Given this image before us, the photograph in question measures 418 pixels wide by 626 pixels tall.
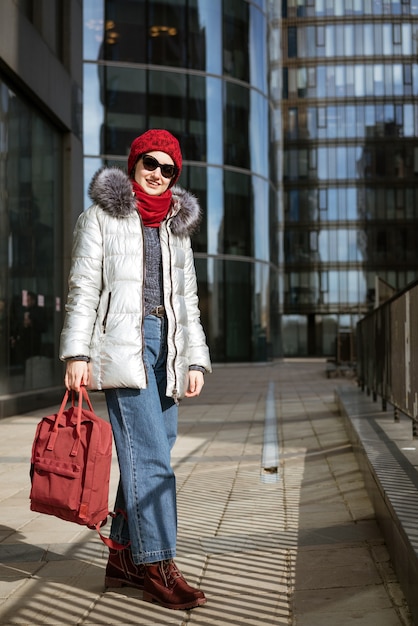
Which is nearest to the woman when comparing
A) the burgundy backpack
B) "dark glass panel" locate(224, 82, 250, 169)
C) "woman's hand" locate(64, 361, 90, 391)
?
"woman's hand" locate(64, 361, 90, 391)

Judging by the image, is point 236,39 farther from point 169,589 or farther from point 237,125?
point 169,589

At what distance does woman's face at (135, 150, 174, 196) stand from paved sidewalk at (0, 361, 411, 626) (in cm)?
177

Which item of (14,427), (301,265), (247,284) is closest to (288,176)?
(301,265)

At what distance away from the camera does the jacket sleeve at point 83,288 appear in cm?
382

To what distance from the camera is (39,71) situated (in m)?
14.7

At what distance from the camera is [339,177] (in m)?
65.2

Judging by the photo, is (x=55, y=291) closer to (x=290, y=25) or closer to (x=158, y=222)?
(x=158, y=222)

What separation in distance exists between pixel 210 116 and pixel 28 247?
68.9ft

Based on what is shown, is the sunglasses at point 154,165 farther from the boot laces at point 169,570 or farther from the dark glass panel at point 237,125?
the dark glass panel at point 237,125

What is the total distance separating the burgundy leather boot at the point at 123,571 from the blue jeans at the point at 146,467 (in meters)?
0.19

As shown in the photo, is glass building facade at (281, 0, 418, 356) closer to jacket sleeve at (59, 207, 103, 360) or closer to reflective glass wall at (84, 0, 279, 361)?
reflective glass wall at (84, 0, 279, 361)

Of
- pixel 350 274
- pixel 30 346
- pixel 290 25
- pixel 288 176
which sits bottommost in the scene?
pixel 30 346

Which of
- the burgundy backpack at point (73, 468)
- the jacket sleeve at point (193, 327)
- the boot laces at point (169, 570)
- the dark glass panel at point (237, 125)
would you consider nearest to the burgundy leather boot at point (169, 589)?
the boot laces at point (169, 570)

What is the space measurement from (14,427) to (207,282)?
23.4m
